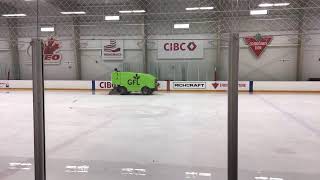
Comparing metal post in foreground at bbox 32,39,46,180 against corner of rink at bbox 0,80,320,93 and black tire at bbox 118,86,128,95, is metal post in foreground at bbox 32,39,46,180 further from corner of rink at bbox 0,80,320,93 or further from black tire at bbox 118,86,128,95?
corner of rink at bbox 0,80,320,93

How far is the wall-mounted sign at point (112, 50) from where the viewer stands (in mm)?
19234

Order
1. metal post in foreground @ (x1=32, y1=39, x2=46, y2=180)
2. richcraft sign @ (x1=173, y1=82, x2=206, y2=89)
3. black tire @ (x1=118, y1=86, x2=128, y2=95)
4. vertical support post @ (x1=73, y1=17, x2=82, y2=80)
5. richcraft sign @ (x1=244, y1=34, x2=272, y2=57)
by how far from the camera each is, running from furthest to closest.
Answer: vertical support post @ (x1=73, y1=17, x2=82, y2=80)
richcraft sign @ (x1=244, y1=34, x2=272, y2=57)
richcraft sign @ (x1=173, y1=82, x2=206, y2=89)
black tire @ (x1=118, y1=86, x2=128, y2=95)
metal post in foreground @ (x1=32, y1=39, x2=46, y2=180)

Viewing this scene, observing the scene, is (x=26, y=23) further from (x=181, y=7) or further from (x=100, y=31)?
(x=181, y=7)

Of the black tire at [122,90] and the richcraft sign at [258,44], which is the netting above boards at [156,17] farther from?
the black tire at [122,90]

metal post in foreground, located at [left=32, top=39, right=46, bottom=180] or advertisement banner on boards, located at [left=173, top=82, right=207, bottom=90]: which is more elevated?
metal post in foreground, located at [left=32, top=39, right=46, bottom=180]

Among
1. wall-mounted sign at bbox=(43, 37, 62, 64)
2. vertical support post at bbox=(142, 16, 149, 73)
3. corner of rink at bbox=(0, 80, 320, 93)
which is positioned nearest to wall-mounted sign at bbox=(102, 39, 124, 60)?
vertical support post at bbox=(142, 16, 149, 73)

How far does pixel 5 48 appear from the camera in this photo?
64.2 feet

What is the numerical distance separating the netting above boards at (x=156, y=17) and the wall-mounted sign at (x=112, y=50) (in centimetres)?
113

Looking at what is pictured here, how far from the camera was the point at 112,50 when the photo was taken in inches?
763

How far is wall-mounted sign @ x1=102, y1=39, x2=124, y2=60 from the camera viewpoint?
19234 mm

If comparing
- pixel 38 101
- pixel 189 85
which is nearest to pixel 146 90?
pixel 189 85

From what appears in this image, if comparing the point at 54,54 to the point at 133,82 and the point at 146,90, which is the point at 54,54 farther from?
the point at 146,90

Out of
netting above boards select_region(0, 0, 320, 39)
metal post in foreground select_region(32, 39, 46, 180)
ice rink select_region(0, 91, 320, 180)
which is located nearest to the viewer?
metal post in foreground select_region(32, 39, 46, 180)

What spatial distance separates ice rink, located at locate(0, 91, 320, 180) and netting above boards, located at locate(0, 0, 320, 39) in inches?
268
